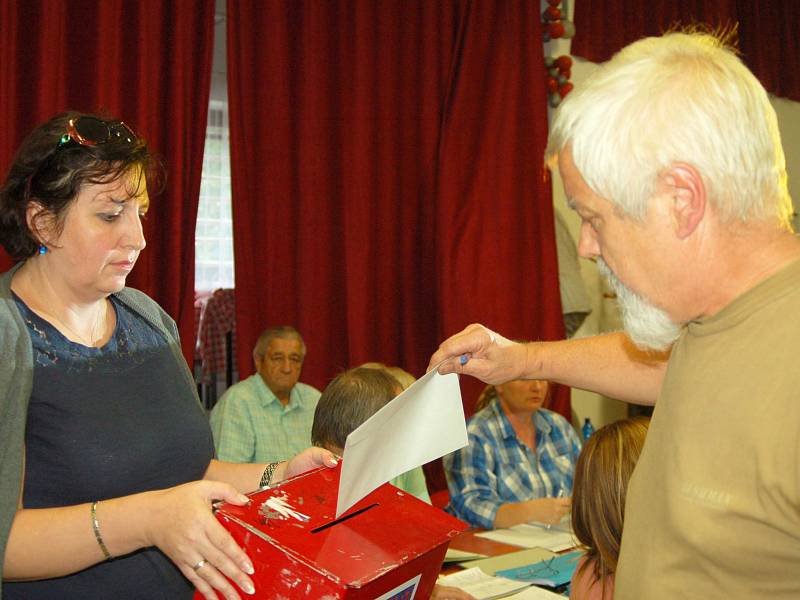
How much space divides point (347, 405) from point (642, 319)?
117 centimetres

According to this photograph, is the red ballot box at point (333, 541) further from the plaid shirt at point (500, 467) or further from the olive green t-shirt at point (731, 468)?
the plaid shirt at point (500, 467)

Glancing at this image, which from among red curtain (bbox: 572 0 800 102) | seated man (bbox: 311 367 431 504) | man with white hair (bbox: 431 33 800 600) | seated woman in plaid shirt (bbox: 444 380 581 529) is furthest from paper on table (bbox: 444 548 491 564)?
red curtain (bbox: 572 0 800 102)

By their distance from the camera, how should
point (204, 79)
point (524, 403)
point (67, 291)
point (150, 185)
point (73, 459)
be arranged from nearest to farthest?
point (73, 459) < point (67, 291) < point (150, 185) < point (524, 403) < point (204, 79)

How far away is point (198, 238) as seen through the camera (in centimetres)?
548

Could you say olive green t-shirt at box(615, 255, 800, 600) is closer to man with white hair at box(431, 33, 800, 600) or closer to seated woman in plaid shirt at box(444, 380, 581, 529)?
man with white hair at box(431, 33, 800, 600)

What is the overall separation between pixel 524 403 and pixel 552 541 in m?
0.80

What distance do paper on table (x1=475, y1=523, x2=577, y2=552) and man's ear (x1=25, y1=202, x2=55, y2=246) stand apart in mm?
1758

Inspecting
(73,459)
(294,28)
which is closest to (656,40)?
(73,459)

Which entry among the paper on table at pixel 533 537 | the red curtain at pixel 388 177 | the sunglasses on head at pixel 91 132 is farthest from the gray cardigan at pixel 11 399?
the red curtain at pixel 388 177

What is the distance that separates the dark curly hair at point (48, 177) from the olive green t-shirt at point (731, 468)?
1.10 meters

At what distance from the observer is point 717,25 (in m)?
5.63

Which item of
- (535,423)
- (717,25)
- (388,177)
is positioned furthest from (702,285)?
(717,25)

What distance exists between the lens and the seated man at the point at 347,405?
2166 mm

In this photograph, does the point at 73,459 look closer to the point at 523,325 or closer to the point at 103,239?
the point at 103,239
